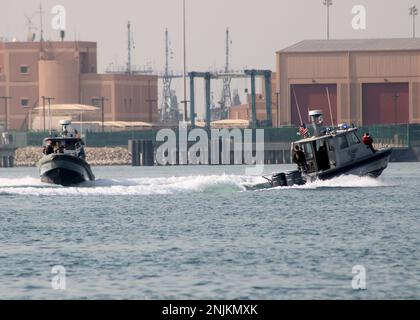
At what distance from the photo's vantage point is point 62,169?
7225 centimetres

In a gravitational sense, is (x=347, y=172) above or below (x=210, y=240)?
above

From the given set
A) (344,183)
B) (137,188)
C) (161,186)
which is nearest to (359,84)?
(161,186)

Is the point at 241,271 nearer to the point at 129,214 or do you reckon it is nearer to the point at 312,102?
the point at 129,214

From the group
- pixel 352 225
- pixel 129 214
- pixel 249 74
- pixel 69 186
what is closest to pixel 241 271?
pixel 352 225

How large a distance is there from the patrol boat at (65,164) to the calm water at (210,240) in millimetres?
743

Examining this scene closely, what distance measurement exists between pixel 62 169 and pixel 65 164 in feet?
0.94

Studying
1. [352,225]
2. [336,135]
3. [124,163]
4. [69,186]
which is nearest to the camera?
[352,225]

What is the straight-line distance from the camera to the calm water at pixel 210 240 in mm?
37438

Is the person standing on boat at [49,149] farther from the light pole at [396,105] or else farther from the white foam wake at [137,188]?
the light pole at [396,105]

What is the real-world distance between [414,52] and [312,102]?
43.3ft

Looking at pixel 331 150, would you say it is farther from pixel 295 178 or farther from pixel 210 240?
pixel 210 240

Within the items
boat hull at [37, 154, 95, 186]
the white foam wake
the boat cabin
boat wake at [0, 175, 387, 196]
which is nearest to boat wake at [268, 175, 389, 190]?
boat wake at [0, 175, 387, 196]

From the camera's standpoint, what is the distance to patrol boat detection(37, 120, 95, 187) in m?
72.2
